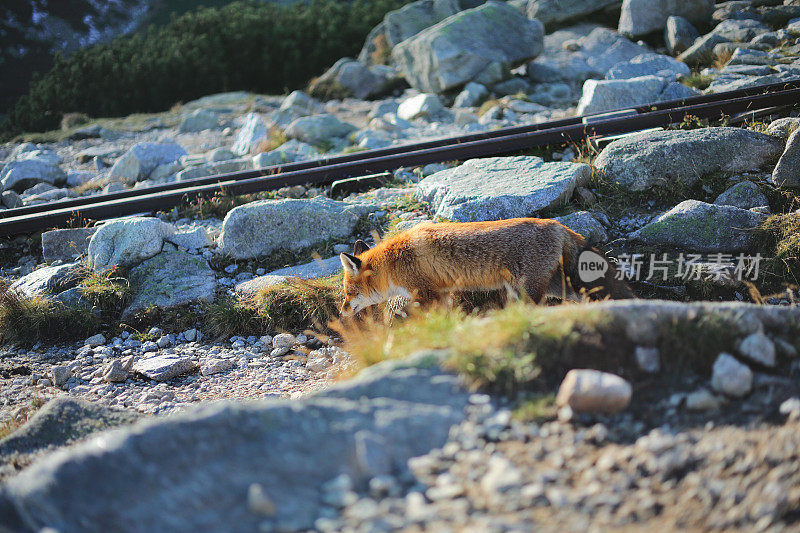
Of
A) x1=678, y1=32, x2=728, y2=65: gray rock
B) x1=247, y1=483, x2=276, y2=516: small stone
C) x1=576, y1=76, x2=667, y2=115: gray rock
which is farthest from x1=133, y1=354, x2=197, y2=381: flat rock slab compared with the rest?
x1=678, y1=32, x2=728, y2=65: gray rock

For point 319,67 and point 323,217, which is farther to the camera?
point 319,67

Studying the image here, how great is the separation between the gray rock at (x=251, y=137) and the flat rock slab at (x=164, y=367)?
7777mm

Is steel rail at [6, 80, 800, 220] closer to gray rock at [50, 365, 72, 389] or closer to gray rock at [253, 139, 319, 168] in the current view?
gray rock at [253, 139, 319, 168]

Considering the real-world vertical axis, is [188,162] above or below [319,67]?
below

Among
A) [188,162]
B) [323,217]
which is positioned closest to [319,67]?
[188,162]

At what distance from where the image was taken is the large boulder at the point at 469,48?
Answer: 51.2 ft

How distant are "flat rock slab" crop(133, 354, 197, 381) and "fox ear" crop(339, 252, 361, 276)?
73.3 inches

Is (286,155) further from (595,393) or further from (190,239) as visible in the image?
(595,393)

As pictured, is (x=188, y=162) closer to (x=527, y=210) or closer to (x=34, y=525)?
(x=527, y=210)

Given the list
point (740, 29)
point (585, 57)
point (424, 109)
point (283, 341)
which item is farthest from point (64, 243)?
point (740, 29)

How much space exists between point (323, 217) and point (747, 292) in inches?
195

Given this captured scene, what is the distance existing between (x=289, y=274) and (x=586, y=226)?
3537mm

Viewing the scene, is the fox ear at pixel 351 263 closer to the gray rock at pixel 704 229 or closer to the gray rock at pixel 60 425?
the gray rock at pixel 60 425

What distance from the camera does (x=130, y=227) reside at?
711cm
